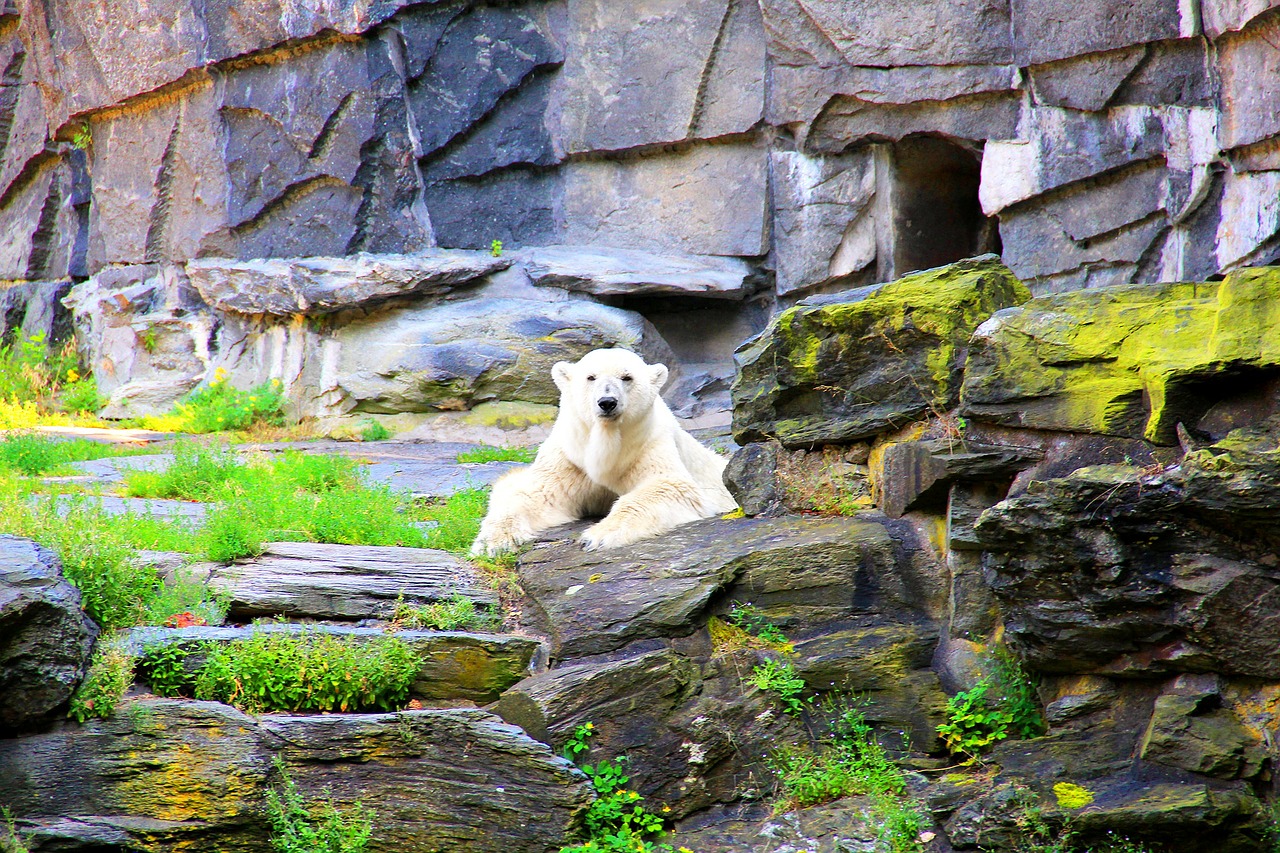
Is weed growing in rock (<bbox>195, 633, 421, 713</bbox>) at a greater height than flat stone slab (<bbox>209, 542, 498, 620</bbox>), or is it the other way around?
flat stone slab (<bbox>209, 542, 498, 620</bbox>)

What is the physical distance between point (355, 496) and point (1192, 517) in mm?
4597

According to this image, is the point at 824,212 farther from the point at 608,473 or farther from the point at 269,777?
the point at 269,777

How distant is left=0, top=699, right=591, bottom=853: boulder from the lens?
364 cm

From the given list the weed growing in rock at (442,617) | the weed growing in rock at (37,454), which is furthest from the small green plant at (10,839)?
the weed growing in rock at (37,454)

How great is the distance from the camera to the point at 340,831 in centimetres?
379

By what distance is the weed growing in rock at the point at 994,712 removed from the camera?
Answer: 4.11 meters

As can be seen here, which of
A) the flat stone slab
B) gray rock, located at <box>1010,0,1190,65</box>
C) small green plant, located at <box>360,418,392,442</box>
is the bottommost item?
the flat stone slab

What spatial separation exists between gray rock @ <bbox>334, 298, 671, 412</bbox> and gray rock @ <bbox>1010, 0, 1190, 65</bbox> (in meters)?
4.38

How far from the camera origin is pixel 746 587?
4.69 m

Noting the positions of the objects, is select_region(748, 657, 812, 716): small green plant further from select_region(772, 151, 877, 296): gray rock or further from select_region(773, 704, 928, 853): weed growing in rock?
select_region(772, 151, 877, 296): gray rock

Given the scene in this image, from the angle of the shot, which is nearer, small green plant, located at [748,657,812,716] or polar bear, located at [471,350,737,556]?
small green plant, located at [748,657,812,716]

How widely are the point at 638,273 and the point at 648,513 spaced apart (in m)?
5.75

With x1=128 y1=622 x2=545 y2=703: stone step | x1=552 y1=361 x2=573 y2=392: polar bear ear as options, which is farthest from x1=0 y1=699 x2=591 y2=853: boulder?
x1=552 y1=361 x2=573 y2=392: polar bear ear

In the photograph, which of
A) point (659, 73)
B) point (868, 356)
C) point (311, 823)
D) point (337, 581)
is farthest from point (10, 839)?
point (659, 73)
